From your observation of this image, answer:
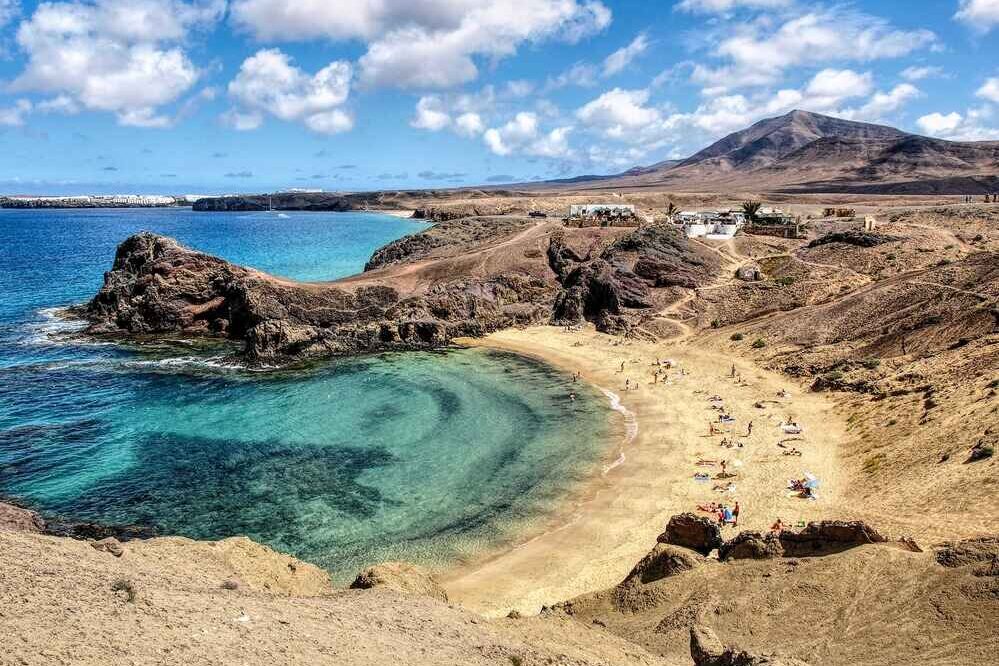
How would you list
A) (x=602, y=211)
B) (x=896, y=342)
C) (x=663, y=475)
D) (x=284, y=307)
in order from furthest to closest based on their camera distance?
(x=602, y=211) < (x=284, y=307) < (x=896, y=342) < (x=663, y=475)

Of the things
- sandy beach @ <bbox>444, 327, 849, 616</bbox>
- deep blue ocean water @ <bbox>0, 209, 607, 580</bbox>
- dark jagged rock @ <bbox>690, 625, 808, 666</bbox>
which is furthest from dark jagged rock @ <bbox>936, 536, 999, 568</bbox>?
deep blue ocean water @ <bbox>0, 209, 607, 580</bbox>

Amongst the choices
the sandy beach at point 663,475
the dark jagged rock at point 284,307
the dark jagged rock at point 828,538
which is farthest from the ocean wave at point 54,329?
the dark jagged rock at point 828,538

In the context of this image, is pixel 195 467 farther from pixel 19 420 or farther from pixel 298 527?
pixel 19 420

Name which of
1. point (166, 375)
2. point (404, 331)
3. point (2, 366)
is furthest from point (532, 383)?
point (2, 366)

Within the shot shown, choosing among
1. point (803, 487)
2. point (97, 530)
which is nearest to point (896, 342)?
point (803, 487)

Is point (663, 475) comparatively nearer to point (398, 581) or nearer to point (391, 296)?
point (398, 581)

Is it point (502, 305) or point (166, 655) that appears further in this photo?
point (502, 305)

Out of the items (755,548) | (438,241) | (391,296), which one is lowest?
(755,548)
